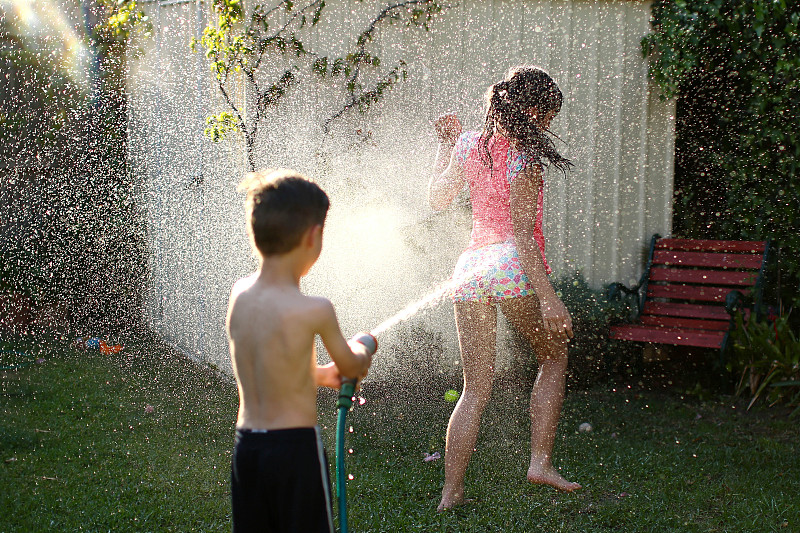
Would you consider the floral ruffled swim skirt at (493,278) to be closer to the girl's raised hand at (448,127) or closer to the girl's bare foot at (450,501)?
the girl's raised hand at (448,127)

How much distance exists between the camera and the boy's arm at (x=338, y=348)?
1.62 m

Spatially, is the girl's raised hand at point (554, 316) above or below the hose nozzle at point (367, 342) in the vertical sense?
below

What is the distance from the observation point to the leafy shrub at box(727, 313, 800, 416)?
4.31 metres

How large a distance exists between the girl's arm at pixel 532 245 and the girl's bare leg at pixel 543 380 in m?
0.09

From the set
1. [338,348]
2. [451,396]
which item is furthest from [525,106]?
[451,396]

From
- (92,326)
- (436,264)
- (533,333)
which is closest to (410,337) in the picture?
(436,264)

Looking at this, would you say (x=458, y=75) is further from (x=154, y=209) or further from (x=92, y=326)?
(x=92, y=326)

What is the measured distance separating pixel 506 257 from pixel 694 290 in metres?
2.87

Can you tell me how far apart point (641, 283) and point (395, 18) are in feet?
8.17

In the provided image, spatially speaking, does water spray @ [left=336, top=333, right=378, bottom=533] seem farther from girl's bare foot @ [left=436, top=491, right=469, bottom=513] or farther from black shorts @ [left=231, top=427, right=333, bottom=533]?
girl's bare foot @ [left=436, top=491, right=469, bottom=513]

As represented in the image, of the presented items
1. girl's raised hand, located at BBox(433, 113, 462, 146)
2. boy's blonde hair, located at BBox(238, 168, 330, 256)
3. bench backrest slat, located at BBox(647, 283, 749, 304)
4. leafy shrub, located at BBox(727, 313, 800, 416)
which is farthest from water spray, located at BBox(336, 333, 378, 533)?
bench backrest slat, located at BBox(647, 283, 749, 304)

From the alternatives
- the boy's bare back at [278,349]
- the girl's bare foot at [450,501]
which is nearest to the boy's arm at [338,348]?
the boy's bare back at [278,349]

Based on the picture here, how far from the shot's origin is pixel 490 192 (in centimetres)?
271

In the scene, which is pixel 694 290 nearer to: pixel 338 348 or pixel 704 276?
pixel 704 276
